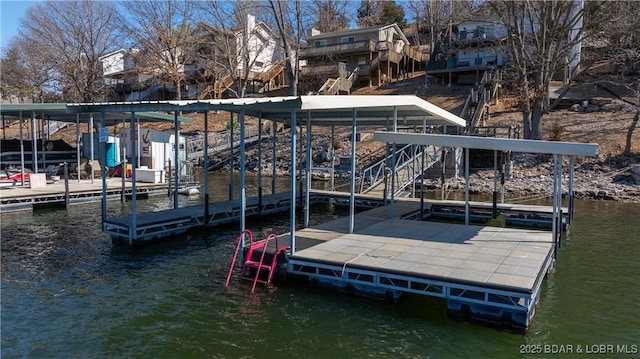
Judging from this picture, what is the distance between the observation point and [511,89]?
42.0 meters

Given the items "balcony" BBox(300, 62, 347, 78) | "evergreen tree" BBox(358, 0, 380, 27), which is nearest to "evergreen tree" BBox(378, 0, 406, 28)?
"evergreen tree" BBox(358, 0, 380, 27)

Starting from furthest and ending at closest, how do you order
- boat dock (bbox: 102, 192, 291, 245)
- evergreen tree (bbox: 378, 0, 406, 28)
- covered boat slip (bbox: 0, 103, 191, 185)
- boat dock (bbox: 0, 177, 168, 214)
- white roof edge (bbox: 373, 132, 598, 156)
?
evergreen tree (bbox: 378, 0, 406, 28) → covered boat slip (bbox: 0, 103, 191, 185) → boat dock (bbox: 0, 177, 168, 214) → boat dock (bbox: 102, 192, 291, 245) → white roof edge (bbox: 373, 132, 598, 156)

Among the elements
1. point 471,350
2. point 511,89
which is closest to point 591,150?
point 471,350

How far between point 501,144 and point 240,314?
6.53m

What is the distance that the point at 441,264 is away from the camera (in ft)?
32.6

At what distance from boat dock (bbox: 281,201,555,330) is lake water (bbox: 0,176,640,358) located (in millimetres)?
372

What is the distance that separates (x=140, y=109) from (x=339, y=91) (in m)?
35.7

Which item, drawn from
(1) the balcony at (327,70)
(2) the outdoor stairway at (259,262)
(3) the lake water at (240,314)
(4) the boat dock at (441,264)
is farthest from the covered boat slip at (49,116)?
(1) the balcony at (327,70)

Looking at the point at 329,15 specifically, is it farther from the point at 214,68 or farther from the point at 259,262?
the point at 259,262

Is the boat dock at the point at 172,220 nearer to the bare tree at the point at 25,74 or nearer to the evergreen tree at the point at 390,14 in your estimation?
the bare tree at the point at 25,74

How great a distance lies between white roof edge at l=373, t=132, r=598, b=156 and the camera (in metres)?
10.7

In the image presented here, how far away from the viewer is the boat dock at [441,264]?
8703 millimetres

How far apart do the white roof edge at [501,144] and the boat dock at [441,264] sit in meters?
2.20

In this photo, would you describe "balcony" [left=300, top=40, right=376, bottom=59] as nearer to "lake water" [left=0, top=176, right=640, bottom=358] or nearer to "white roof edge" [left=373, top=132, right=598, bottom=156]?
"lake water" [left=0, top=176, right=640, bottom=358]
